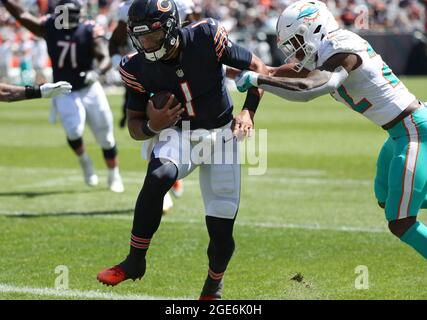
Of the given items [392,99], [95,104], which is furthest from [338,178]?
[392,99]

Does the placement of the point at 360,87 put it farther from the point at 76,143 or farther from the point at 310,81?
the point at 76,143

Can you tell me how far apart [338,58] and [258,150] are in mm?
8203

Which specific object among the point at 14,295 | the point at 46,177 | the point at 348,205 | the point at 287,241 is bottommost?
the point at 46,177

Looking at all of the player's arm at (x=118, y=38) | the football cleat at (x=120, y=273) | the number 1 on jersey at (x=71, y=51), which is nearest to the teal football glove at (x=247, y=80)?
the football cleat at (x=120, y=273)

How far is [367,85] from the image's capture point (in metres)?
4.94

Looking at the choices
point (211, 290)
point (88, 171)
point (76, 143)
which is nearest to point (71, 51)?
point (76, 143)

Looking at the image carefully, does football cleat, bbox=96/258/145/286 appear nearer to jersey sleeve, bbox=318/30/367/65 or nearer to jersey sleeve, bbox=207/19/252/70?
jersey sleeve, bbox=207/19/252/70

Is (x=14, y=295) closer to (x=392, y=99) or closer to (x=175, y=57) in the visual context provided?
(x=175, y=57)

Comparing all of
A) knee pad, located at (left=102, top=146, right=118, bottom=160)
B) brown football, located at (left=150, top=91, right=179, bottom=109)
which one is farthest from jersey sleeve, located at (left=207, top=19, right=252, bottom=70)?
knee pad, located at (left=102, top=146, right=118, bottom=160)

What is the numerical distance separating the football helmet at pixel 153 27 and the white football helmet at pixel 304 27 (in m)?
0.65

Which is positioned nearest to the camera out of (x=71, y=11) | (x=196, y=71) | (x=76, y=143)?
(x=196, y=71)

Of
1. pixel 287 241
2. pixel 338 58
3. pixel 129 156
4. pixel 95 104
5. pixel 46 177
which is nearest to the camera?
pixel 338 58

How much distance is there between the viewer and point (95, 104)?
938 cm

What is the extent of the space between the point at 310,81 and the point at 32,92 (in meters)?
2.09
